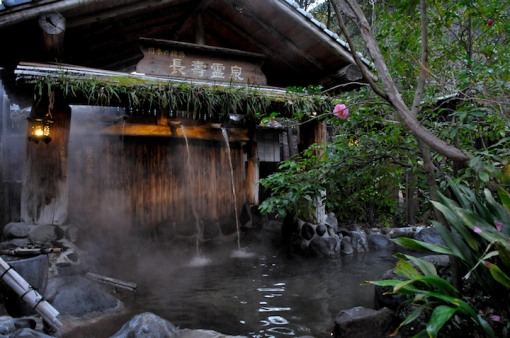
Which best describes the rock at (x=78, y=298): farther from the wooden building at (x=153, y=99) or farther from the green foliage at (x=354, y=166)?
the green foliage at (x=354, y=166)

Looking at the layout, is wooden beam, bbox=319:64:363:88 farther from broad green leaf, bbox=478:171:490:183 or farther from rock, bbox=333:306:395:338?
broad green leaf, bbox=478:171:490:183

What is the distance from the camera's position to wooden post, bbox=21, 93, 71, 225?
5992mm

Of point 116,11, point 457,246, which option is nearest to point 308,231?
point 457,246

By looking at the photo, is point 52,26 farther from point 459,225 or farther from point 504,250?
point 504,250

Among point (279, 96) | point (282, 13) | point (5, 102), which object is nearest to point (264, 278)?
point (279, 96)

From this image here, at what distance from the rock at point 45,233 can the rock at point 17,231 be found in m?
0.08

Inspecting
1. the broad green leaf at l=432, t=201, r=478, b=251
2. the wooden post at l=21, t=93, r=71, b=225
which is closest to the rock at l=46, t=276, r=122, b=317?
the wooden post at l=21, t=93, r=71, b=225

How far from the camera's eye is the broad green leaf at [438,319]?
7.57 ft

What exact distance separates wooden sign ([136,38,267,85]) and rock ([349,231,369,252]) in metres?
4.12

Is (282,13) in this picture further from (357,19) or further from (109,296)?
(109,296)

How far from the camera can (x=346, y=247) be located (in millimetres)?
8492

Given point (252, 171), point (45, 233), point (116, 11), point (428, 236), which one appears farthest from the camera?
point (252, 171)

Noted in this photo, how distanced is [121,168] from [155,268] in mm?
2483

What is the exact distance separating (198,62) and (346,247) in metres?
5.10
